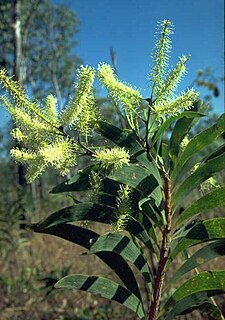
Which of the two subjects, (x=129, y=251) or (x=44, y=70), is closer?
(x=129, y=251)

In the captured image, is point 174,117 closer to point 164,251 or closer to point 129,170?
point 129,170

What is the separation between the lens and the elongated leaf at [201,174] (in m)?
0.83

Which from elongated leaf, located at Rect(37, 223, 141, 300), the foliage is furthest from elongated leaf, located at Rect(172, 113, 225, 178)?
elongated leaf, located at Rect(37, 223, 141, 300)

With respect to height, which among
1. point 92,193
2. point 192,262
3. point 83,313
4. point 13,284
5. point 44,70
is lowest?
point 192,262

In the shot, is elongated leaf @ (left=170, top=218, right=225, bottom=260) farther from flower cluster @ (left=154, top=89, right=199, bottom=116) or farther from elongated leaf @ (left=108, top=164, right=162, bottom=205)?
flower cluster @ (left=154, top=89, right=199, bottom=116)

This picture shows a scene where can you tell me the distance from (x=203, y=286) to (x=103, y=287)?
6.9 inches

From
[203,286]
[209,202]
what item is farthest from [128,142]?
[203,286]

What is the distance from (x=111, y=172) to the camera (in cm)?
79

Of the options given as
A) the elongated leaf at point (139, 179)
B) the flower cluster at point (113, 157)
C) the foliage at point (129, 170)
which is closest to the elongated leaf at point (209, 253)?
the foliage at point (129, 170)

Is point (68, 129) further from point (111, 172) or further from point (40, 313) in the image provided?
point (40, 313)

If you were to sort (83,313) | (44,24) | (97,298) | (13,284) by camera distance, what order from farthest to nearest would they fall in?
(44,24)
(13,284)
(97,298)
(83,313)

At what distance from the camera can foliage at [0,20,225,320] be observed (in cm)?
75

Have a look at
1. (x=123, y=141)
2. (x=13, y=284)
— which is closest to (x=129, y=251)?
(x=123, y=141)

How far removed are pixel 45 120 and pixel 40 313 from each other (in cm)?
227
